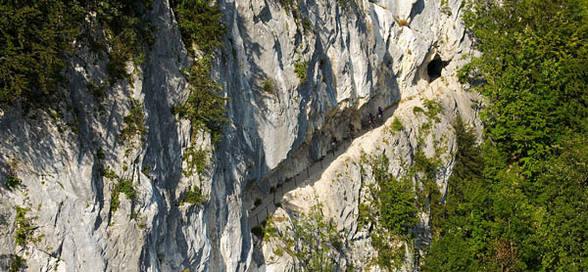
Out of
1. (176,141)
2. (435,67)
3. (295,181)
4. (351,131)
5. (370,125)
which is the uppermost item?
(435,67)

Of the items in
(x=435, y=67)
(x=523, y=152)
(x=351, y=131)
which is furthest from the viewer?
(x=435, y=67)

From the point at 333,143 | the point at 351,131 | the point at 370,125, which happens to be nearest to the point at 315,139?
the point at 333,143

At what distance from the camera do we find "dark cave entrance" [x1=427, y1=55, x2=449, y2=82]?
131ft

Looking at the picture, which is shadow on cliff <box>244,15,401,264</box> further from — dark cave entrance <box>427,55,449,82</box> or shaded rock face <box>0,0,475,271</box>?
dark cave entrance <box>427,55,449,82</box>

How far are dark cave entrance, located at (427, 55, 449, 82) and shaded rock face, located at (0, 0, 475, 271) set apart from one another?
924cm

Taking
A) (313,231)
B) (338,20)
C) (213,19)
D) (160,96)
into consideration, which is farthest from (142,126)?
(338,20)

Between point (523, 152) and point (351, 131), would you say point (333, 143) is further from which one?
point (523, 152)

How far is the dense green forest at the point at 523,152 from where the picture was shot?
29.9 metres

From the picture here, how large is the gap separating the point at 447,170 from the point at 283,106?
1512 cm

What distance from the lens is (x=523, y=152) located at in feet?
120

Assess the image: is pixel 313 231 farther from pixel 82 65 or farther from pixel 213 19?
pixel 82 65

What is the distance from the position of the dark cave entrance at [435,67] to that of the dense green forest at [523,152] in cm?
193

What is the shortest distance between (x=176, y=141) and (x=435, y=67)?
27.3 metres

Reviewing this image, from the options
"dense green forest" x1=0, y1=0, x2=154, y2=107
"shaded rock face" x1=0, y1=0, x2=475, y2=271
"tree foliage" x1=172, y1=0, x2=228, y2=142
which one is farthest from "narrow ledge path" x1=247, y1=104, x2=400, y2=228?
"dense green forest" x1=0, y1=0, x2=154, y2=107
